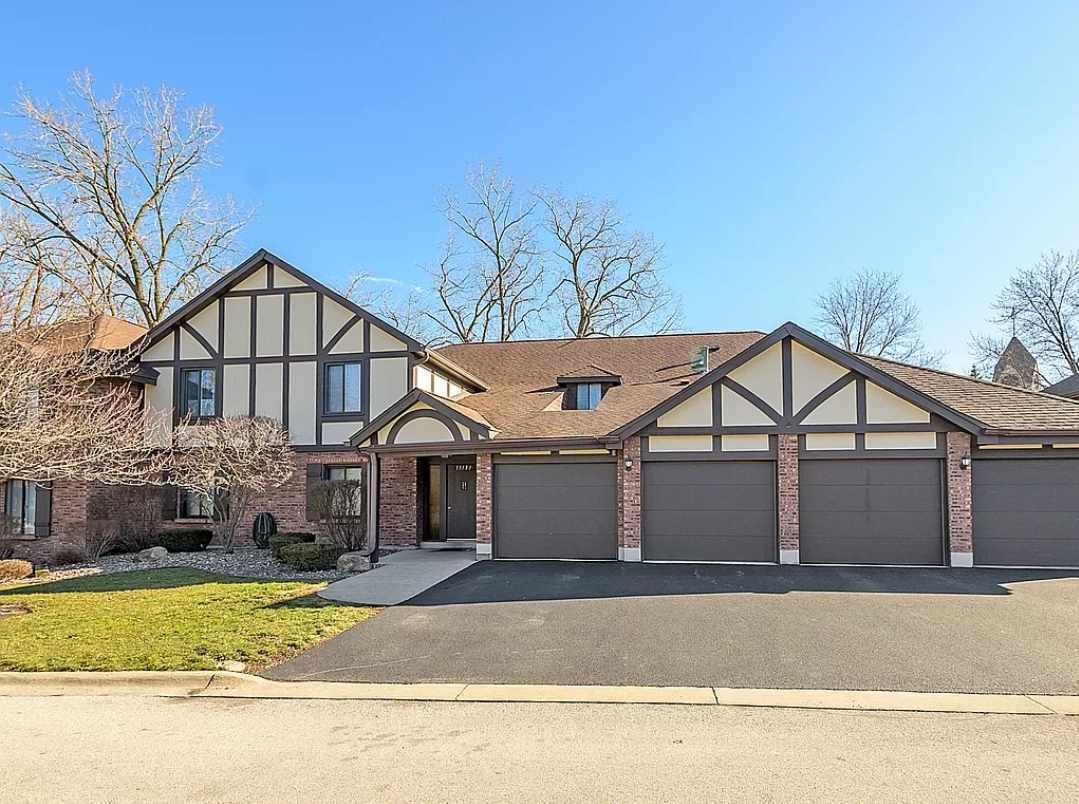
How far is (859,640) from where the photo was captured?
28.0 ft

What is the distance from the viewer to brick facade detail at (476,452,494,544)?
15.6 meters

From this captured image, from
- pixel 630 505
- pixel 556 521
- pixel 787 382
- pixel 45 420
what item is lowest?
pixel 556 521

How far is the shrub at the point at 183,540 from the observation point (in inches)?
720

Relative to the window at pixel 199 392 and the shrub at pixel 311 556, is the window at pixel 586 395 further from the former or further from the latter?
the window at pixel 199 392

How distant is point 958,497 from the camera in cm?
1383

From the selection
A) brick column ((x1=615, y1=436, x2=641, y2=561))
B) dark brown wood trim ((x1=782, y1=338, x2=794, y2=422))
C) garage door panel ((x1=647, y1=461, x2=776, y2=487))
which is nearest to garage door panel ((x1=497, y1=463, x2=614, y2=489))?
brick column ((x1=615, y1=436, x2=641, y2=561))

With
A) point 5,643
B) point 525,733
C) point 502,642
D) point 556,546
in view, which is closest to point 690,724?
point 525,733

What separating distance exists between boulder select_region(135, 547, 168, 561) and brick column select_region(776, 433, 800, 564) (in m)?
13.8

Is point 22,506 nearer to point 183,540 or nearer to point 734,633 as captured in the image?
point 183,540

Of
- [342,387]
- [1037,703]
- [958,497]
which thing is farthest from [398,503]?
[1037,703]

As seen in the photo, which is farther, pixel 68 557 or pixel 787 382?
pixel 68 557

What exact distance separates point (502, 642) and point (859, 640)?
161 inches

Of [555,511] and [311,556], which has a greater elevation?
[555,511]

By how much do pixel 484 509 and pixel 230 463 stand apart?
6.47m
